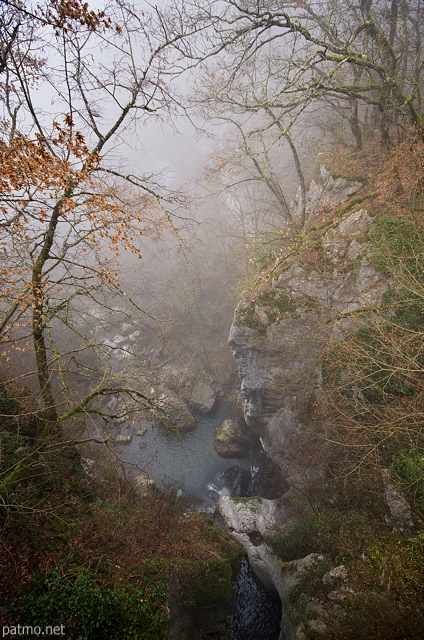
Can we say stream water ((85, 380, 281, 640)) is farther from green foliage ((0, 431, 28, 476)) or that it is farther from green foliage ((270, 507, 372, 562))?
green foliage ((0, 431, 28, 476))

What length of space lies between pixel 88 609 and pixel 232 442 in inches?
372

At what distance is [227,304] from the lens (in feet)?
63.6

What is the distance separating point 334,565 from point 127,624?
4.42 meters

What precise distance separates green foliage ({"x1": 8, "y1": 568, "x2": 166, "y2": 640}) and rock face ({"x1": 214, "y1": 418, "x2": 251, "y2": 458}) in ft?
27.2

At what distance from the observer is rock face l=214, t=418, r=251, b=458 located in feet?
42.4

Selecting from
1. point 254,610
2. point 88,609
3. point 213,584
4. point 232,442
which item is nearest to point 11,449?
point 88,609

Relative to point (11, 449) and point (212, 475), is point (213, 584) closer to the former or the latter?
point (212, 475)

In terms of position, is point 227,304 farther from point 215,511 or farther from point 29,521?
point 29,521

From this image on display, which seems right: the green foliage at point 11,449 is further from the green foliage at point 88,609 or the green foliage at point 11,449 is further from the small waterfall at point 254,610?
the small waterfall at point 254,610

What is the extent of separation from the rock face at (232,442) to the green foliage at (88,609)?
8286mm

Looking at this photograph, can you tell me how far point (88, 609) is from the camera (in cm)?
422

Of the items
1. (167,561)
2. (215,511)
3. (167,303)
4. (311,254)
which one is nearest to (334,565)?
(167,561)

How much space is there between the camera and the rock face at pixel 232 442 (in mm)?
12922

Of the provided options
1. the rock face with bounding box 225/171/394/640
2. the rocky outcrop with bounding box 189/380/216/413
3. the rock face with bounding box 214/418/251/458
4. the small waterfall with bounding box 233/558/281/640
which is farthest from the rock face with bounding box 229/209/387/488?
the rocky outcrop with bounding box 189/380/216/413
